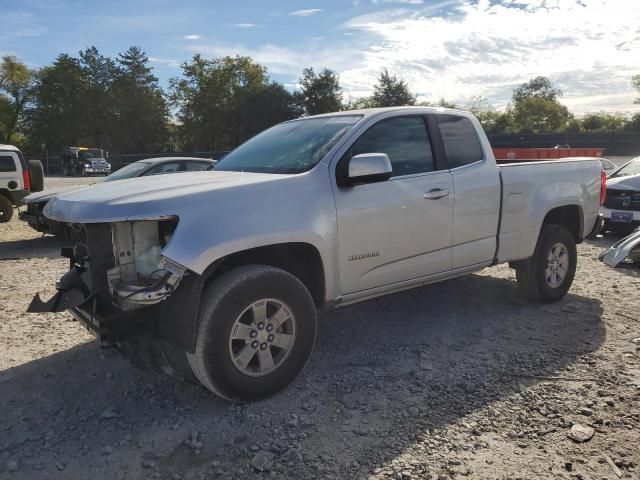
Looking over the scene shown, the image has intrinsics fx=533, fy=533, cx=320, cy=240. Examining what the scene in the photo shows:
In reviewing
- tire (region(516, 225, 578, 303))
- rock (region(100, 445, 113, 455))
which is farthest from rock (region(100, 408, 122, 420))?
tire (region(516, 225, 578, 303))

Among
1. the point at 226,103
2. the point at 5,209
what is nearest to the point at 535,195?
the point at 5,209

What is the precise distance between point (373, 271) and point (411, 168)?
3.04ft

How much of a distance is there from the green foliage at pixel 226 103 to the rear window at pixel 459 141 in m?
46.2

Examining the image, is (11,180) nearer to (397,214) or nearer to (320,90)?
(397,214)

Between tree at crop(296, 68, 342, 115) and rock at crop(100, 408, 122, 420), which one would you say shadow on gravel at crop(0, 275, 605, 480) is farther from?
tree at crop(296, 68, 342, 115)

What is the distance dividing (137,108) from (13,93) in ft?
47.7

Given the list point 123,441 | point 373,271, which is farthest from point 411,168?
point 123,441

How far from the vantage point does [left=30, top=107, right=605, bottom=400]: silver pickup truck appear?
3.08 m

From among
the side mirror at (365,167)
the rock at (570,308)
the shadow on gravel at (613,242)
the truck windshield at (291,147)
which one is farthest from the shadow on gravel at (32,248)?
the shadow on gravel at (613,242)

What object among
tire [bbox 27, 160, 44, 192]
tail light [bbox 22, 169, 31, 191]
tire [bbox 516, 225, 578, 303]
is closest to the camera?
tire [bbox 516, 225, 578, 303]

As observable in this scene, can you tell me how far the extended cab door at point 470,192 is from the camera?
4.46 m

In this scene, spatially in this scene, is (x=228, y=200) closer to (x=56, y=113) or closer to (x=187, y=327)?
(x=187, y=327)

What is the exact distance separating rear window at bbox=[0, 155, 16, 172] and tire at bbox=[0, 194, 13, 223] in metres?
0.60

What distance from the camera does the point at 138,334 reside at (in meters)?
3.19
